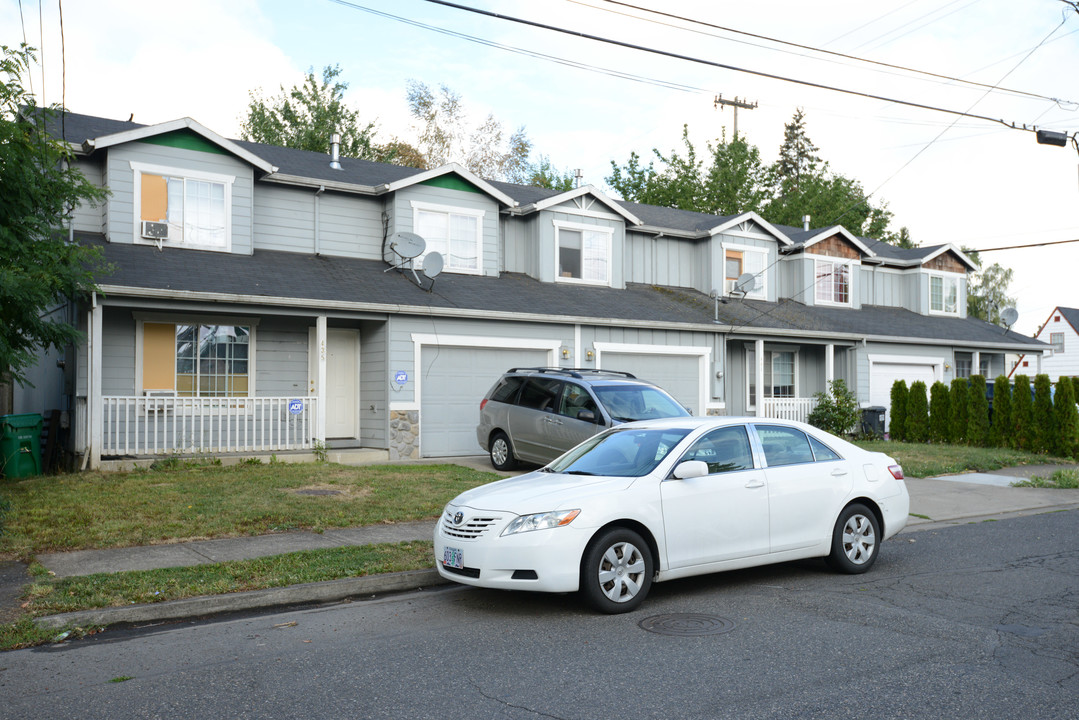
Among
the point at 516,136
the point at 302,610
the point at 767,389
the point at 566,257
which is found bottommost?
the point at 302,610

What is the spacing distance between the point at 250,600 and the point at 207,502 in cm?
424

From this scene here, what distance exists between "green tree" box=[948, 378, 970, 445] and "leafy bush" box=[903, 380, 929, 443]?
0.86m

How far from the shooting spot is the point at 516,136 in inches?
1629

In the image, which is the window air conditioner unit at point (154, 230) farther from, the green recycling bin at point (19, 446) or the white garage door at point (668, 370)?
the white garage door at point (668, 370)

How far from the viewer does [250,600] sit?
6.60 meters

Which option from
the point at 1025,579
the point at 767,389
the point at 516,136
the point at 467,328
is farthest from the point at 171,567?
the point at 516,136

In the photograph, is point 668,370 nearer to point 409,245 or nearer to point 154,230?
point 409,245

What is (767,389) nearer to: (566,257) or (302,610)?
(566,257)

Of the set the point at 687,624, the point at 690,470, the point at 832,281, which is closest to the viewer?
the point at 687,624

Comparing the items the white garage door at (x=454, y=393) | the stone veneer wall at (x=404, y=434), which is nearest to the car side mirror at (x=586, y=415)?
the stone veneer wall at (x=404, y=434)

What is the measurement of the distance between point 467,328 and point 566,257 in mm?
4795

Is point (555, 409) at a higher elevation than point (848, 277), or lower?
lower

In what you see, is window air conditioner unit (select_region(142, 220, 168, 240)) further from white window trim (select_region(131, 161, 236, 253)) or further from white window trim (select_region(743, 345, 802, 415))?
white window trim (select_region(743, 345, 802, 415))

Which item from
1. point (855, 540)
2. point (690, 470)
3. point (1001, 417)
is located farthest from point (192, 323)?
point (1001, 417)
